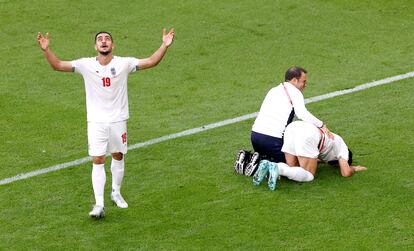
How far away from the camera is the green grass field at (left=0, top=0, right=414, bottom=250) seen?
11.5 metres

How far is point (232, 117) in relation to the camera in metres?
15.2

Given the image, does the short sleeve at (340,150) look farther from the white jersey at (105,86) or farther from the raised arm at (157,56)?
the white jersey at (105,86)

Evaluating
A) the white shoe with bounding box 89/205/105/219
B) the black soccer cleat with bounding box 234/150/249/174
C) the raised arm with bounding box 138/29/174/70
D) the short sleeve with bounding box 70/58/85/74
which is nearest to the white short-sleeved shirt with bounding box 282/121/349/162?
the black soccer cleat with bounding box 234/150/249/174

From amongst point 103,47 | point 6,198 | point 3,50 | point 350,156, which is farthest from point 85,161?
point 3,50

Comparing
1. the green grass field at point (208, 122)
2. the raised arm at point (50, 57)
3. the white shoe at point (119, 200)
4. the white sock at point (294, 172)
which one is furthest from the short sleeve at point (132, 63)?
the white sock at point (294, 172)

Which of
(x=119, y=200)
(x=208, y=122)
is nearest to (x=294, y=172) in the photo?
(x=119, y=200)

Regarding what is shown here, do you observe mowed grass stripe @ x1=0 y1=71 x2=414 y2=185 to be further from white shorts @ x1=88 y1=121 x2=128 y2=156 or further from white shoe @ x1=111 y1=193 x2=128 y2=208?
white shorts @ x1=88 y1=121 x2=128 y2=156

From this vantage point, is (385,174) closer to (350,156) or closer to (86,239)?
(350,156)

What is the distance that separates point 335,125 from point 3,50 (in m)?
6.24

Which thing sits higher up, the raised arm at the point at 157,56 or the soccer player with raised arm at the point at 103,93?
the raised arm at the point at 157,56

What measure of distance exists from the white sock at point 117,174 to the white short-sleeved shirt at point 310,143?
1.96 metres

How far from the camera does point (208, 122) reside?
1501 cm

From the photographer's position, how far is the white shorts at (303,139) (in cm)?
1262

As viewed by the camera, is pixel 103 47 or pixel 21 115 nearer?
pixel 103 47
